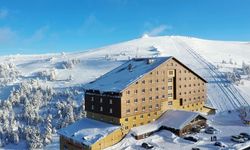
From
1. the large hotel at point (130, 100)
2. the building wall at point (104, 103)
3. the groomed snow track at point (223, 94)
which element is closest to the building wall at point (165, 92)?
the large hotel at point (130, 100)

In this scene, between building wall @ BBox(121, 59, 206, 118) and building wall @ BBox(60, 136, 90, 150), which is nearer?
building wall @ BBox(60, 136, 90, 150)

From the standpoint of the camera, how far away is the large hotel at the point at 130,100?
189 feet

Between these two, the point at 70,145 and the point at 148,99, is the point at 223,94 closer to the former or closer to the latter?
the point at 148,99

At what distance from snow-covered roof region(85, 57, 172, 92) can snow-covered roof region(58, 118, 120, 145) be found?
273 inches

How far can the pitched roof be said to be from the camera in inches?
2394

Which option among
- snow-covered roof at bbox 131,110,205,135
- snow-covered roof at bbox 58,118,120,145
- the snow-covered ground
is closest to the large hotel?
snow-covered roof at bbox 58,118,120,145

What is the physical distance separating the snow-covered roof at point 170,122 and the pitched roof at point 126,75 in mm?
8618

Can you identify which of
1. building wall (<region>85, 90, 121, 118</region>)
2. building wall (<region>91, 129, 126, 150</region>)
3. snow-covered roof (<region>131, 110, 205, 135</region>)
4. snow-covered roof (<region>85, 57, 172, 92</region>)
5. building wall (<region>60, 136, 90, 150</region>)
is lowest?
building wall (<region>60, 136, 90, 150</region>)

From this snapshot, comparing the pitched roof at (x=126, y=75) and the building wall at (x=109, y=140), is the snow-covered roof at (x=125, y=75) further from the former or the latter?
the building wall at (x=109, y=140)

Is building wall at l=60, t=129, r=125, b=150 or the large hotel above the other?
the large hotel

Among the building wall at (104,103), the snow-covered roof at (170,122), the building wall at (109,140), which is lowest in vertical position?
the building wall at (109,140)

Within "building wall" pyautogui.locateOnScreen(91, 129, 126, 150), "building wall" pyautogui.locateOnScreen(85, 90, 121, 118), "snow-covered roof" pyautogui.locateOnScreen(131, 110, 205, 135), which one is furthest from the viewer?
"building wall" pyautogui.locateOnScreen(85, 90, 121, 118)

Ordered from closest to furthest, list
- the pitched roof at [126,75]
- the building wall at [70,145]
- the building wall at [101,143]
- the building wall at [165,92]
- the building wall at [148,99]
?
1. the building wall at [101,143]
2. the building wall at [70,145]
3. the building wall at [148,99]
4. the building wall at [165,92]
5. the pitched roof at [126,75]

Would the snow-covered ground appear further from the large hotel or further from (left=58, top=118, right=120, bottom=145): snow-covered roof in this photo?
(left=58, top=118, right=120, bottom=145): snow-covered roof
